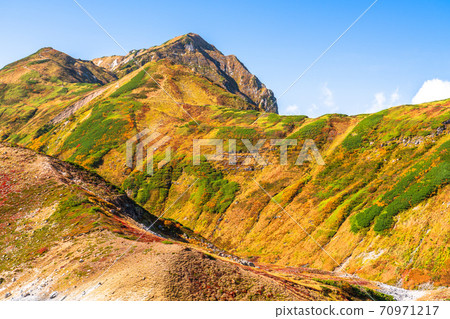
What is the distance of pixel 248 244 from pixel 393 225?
2792cm

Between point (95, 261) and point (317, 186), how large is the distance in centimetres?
5282

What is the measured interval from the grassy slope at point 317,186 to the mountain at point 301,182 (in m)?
0.24

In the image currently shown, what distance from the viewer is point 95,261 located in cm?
2409

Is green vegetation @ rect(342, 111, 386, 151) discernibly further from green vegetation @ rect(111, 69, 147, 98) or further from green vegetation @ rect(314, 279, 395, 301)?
green vegetation @ rect(111, 69, 147, 98)

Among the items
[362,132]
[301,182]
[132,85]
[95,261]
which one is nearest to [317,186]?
[301,182]

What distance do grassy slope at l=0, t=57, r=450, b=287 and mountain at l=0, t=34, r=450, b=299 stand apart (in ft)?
0.78

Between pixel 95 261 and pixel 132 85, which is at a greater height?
pixel 132 85

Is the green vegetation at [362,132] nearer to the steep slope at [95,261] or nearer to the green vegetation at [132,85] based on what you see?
the steep slope at [95,261]

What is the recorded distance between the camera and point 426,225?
38500mm

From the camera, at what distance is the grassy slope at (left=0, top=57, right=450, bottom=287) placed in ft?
133

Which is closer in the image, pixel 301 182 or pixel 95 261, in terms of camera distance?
pixel 95 261

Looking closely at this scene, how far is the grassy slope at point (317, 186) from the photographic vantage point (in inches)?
1592

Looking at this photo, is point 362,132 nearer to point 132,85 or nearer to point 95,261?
point 95,261
